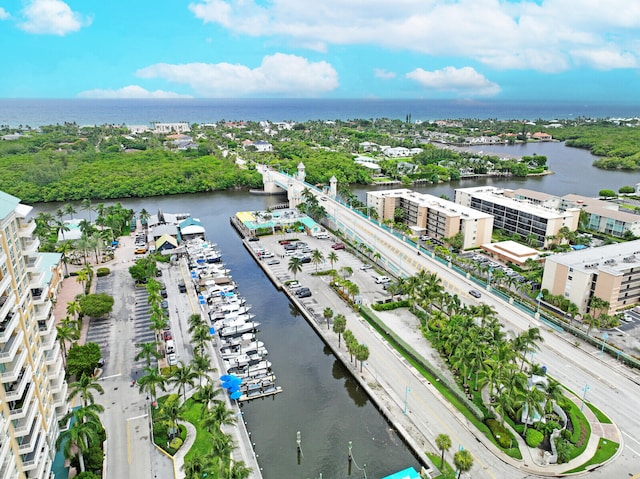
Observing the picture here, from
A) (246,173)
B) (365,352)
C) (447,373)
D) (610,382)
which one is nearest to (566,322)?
(610,382)

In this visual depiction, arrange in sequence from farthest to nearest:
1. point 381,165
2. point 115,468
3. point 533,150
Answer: point 533,150 < point 381,165 < point 115,468

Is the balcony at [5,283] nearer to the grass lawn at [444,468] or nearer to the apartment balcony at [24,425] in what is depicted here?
the apartment balcony at [24,425]

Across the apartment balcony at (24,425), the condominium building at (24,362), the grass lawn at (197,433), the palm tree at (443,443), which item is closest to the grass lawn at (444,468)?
the palm tree at (443,443)

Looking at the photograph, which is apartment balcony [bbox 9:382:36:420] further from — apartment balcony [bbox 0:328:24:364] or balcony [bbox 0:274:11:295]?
balcony [bbox 0:274:11:295]

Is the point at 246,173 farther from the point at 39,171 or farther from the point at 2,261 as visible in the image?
the point at 2,261

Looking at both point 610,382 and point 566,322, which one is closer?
point 610,382

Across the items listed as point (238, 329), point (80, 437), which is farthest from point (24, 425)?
point (238, 329)

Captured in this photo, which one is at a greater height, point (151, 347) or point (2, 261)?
point (2, 261)
